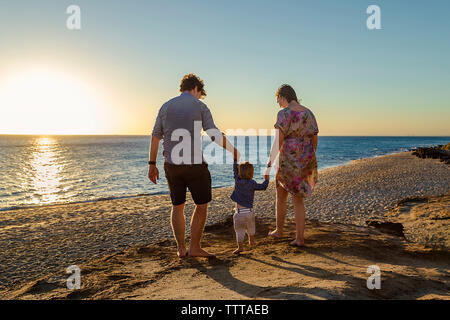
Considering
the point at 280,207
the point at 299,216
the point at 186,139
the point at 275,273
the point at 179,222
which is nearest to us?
the point at 275,273

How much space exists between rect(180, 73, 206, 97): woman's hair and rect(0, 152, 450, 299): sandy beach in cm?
A: 235

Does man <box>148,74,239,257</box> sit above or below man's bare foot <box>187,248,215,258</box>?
above

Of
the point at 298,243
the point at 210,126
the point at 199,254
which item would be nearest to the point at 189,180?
the point at 210,126

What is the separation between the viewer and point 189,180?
3992 millimetres

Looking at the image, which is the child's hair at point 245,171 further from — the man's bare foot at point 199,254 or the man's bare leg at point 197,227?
the man's bare foot at point 199,254

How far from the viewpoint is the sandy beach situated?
2.96 m

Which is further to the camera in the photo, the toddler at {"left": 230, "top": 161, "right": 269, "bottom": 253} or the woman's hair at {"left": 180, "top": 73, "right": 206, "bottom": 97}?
the toddler at {"left": 230, "top": 161, "right": 269, "bottom": 253}

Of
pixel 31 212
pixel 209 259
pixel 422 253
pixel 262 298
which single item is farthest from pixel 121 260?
pixel 31 212

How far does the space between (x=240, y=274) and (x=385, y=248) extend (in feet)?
8.00

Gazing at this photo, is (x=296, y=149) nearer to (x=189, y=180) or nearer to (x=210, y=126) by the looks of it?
(x=210, y=126)

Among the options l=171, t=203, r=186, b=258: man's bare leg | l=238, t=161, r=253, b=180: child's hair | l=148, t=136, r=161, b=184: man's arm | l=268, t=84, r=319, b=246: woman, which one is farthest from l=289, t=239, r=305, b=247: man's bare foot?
l=148, t=136, r=161, b=184: man's arm

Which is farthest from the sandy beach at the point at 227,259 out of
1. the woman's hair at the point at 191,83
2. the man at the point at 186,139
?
the woman's hair at the point at 191,83

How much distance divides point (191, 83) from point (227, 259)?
96.1 inches

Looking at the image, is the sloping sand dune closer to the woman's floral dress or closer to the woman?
the woman
